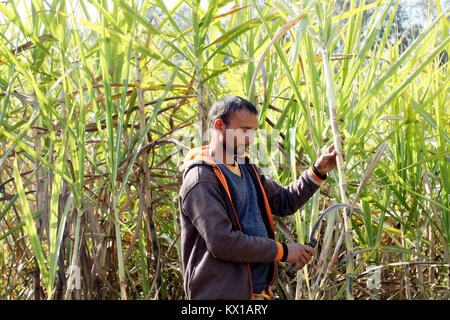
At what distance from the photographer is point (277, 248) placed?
1235 mm

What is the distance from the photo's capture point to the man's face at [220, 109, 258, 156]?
4.29ft

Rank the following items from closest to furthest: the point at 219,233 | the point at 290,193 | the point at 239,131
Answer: the point at 219,233
the point at 239,131
the point at 290,193

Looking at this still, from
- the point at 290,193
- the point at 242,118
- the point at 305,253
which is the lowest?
the point at 305,253

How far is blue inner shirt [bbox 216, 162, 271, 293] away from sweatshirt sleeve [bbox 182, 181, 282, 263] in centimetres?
8

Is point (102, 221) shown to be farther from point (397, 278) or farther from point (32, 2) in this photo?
point (397, 278)

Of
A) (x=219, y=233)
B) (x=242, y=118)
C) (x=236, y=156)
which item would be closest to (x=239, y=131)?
(x=242, y=118)

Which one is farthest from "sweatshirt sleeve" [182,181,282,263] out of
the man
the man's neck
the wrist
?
the wrist

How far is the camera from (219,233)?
1.19 metres

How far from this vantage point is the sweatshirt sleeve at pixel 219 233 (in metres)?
1.19

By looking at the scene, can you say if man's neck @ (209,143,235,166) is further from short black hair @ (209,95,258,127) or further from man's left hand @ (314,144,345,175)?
man's left hand @ (314,144,345,175)

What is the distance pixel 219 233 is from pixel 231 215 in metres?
0.11

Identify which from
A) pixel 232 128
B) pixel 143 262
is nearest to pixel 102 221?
pixel 143 262

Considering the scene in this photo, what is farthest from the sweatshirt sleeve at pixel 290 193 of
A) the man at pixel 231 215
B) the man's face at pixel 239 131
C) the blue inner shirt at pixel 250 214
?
the man's face at pixel 239 131

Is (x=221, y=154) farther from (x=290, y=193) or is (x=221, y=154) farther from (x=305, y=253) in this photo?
(x=305, y=253)
